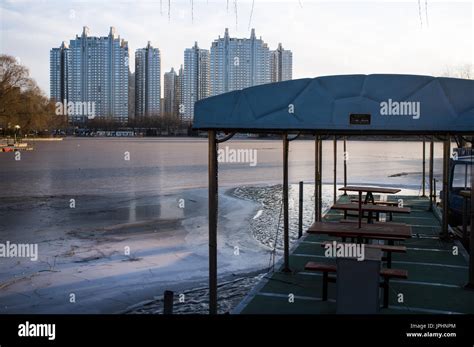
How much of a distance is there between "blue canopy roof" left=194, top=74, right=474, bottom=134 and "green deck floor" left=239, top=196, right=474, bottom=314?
2.70m

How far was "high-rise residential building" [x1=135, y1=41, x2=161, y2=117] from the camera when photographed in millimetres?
148875

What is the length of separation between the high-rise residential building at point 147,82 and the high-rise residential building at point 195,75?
39603mm

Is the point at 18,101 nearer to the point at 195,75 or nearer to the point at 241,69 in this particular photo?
the point at 195,75

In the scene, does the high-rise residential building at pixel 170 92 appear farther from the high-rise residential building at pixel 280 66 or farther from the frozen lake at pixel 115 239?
the frozen lake at pixel 115 239

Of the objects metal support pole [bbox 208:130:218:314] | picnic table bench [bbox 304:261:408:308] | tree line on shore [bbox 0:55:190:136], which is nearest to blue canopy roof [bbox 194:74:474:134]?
metal support pole [bbox 208:130:218:314]

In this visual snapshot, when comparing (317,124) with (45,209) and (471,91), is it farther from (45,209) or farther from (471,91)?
(45,209)

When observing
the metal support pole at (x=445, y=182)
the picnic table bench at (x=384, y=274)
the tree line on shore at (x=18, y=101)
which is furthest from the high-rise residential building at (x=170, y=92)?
the picnic table bench at (x=384, y=274)

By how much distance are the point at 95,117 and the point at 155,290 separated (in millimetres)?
162760

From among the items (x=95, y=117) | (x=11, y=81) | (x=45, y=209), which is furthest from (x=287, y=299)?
(x=95, y=117)

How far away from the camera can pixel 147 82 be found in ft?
504

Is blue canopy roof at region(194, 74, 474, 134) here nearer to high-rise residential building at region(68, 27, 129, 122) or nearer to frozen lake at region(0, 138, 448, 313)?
frozen lake at region(0, 138, 448, 313)

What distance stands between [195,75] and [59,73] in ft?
251

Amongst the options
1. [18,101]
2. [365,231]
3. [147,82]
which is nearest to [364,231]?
[365,231]
